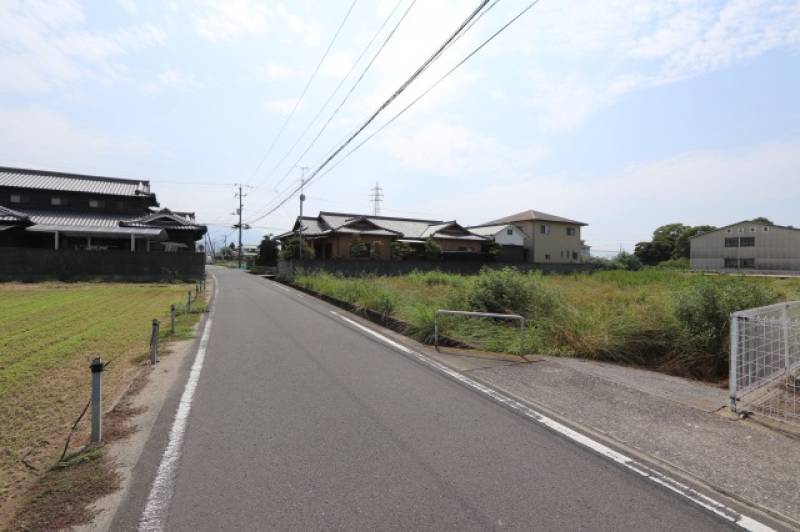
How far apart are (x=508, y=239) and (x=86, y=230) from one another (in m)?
36.3

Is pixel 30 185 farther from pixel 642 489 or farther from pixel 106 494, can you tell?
pixel 642 489

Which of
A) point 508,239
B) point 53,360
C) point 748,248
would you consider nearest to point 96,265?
point 53,360

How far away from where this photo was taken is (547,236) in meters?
48.2

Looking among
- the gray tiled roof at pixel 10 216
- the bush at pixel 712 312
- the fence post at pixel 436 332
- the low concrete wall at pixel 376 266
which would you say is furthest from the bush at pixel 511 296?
the gray tiled roof at pixel 10 216

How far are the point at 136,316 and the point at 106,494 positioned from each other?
430 inches

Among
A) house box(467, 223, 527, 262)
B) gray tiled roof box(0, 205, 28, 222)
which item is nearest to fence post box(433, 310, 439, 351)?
gray tiled roof box(0, 205, 28, 222)

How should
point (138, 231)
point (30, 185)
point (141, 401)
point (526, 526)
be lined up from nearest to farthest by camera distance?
point (526, 526)
point (141, 401)
point (138, 231)
point (30, 185)

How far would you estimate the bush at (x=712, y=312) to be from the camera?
6.93 m

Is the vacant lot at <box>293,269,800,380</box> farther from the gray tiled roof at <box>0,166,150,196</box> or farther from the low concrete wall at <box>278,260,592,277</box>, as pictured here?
the gray tiled roof at <box>0,166,150,196</box>

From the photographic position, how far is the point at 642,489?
10.6 ft

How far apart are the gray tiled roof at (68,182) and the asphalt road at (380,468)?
116ft

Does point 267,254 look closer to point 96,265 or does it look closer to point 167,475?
point 96,265

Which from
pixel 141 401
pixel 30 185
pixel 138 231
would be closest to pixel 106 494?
pixel 141 401

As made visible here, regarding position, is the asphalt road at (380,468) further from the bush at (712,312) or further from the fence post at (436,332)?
the bush at (712,312)
